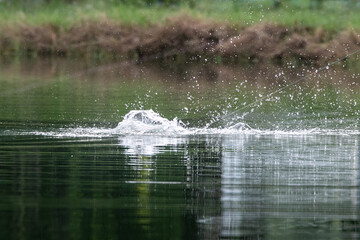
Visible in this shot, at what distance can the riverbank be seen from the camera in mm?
34781

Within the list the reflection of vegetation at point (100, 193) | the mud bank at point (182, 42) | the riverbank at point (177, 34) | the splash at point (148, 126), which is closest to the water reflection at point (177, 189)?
the reflection of vegetation at point (100, 193)

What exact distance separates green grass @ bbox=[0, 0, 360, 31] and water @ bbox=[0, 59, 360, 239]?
579 inches

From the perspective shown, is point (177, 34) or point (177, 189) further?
point (177, 34)

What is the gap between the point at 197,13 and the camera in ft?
119

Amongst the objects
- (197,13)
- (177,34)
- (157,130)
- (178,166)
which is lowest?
(178,166)

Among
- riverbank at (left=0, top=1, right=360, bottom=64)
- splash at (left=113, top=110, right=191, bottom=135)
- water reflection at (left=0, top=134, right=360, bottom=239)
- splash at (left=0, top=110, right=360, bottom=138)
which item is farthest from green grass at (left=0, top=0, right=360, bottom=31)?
water reflection at (left=0, top=134, right=360, bottom=239)

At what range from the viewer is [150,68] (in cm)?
3091

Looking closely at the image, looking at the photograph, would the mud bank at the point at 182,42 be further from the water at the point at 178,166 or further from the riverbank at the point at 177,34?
the water at the point at 178,166

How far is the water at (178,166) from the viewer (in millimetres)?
7113

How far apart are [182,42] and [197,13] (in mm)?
1161

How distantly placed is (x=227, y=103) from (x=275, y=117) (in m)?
2.98

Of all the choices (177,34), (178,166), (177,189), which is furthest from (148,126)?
(177,34)

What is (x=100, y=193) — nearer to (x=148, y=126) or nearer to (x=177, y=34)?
(x=148, y=126)

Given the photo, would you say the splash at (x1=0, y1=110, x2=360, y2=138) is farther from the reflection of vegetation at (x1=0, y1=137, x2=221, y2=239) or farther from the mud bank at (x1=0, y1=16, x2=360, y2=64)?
the mud bank at (x1=0, y1=16, x2=360, y2=64)
